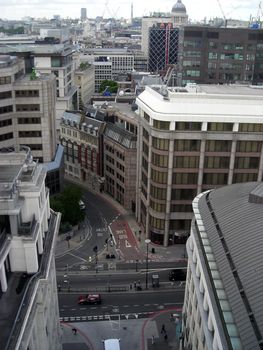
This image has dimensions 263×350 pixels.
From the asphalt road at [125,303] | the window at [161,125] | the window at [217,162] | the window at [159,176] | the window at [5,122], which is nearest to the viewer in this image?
the asphalt road at [125,303]

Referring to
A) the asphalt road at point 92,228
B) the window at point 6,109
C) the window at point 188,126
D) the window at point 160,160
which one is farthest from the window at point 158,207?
the window at point 6,109

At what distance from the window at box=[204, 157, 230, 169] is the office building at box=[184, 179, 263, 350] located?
2938 cm

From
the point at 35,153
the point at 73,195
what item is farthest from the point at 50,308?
the point at 35,153

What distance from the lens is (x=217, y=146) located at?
9638cm

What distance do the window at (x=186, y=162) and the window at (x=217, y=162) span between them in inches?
97.6

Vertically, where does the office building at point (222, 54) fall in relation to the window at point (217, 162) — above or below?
above

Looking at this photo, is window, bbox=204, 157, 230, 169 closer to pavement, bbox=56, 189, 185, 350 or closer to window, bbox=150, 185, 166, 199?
window, bbox=150, 185, 166, 199

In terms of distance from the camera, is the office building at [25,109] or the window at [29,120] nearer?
the office building at [25,109]

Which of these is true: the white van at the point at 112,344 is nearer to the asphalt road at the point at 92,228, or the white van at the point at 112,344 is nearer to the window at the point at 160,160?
the asphalt road at the point at 92,228

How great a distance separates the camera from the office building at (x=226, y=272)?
1599 inches

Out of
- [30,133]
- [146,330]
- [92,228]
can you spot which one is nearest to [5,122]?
[30,133]

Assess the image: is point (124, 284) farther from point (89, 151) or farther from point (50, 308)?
point (89, 151)

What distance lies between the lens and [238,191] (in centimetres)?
6450

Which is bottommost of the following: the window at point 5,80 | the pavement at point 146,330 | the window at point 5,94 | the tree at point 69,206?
the pavement at point 146,330
